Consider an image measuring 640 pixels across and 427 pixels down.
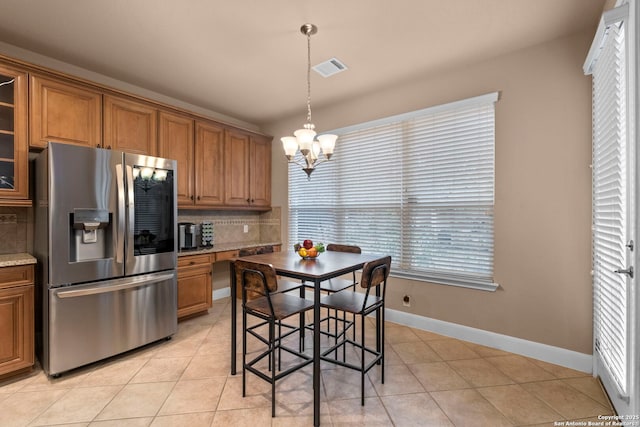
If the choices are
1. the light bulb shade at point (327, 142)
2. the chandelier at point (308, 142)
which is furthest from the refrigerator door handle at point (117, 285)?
the light bulb shade at point (327, 142)

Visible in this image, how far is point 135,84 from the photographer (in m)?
3.28

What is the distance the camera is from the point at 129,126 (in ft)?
9.89

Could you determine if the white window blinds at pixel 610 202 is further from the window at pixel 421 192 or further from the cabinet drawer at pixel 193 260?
the cabinet drawer at pixel 193 260

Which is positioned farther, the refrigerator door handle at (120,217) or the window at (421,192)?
the window at (421,192)

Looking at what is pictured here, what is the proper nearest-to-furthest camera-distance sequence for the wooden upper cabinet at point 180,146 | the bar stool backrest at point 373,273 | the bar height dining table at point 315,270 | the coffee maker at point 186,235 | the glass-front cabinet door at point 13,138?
the bar height dining table at point 315,270 < the bar stool backrest at point 373,273 < the glass-front cabinet door at point 13,138 < the wooden upper cabinet at point 180,146 < the coffee maker at point 186,235

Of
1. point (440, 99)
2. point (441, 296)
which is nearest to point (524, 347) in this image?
point (441, 296)

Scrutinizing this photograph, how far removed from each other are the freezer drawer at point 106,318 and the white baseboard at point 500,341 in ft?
7.81

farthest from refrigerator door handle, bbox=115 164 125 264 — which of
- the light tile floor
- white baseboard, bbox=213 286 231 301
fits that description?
white baseboard, bbox=213 286 231 301

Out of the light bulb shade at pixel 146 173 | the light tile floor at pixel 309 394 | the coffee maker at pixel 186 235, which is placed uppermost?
the light bulb shade at pixel 146 173

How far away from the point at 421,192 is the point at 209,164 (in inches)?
102

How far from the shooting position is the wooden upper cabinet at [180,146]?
330 centimetres

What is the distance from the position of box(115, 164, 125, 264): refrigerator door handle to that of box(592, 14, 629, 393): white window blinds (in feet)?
11.3

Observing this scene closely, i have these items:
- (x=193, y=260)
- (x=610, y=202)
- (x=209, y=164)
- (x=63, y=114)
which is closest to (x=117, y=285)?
(x=193, y=260)

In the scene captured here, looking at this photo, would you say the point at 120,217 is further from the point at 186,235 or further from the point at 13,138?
the point at 186,235
